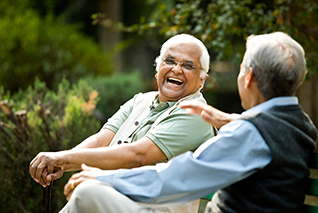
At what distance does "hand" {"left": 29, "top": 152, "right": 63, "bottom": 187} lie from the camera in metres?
2.51

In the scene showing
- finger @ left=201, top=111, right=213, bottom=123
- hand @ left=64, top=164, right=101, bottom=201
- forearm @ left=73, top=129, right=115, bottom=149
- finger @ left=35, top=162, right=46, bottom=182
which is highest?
finger @ left=201, top=111, right=213, bottom=123

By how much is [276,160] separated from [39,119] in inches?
117

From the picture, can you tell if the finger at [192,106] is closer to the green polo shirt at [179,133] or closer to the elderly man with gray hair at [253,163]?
the elderly man with gray hair at [253,163]

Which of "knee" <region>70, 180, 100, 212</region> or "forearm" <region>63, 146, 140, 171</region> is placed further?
"forearm" <region>63, 146, 140, 171</region>

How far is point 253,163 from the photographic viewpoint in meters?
1.80

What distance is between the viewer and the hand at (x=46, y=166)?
2.51 meters

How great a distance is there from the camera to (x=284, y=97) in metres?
1.90

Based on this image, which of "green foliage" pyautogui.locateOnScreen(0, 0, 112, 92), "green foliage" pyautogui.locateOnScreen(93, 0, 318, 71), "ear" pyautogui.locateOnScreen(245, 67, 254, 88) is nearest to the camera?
"ear" pyautogui.locateOnScreen(245, 67, 254, 88)

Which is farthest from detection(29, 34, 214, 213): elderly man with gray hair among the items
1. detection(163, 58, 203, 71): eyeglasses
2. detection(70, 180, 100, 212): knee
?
detection(70, 180, 100, 212): knee

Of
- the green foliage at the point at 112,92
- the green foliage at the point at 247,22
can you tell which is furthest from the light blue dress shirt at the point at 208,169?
the green foliage at the point at 112,92

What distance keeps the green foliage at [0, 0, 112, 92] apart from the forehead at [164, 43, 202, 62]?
20.5ft

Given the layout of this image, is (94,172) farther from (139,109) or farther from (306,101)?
(306,101)

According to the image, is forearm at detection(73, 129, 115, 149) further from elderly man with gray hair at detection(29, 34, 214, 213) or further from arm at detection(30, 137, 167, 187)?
arm at detection(30, 137, 167, 187)

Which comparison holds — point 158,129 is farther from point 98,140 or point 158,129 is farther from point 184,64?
point 98,140
